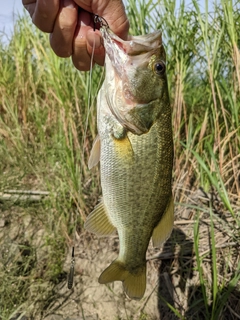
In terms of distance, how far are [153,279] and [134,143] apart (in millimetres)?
1436

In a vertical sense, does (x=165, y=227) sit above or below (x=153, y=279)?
above

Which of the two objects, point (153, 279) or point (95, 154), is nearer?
point (95, 154)

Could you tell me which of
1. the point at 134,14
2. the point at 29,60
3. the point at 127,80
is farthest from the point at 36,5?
the point at 29,60

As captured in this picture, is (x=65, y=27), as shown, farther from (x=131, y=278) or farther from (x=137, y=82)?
(x=131, y=278)

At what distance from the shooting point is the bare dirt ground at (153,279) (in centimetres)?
254

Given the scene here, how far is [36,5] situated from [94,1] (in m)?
0.25

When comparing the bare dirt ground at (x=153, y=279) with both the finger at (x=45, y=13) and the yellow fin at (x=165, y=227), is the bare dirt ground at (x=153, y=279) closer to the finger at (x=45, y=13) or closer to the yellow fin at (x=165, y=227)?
the yellow fin at (x=165, y=227)

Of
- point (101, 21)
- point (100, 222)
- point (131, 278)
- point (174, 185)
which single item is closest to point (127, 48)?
point (101, 21)

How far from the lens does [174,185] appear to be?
3.01m

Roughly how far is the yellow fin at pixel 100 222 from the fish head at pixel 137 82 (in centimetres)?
35

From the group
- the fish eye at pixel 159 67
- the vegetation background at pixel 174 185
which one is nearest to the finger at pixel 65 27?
the fish eye at pixel 159 67

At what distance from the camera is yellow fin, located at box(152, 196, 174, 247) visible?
1657mm

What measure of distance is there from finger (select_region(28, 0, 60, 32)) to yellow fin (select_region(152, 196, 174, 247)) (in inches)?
34.4

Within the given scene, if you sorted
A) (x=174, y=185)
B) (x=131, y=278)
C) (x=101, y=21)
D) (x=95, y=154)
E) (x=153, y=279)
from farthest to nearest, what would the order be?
(x=174, y=185) < (x=153, y=279) < (x=131, y=278) < (x=95, y=154) < (x=101, y=21)
